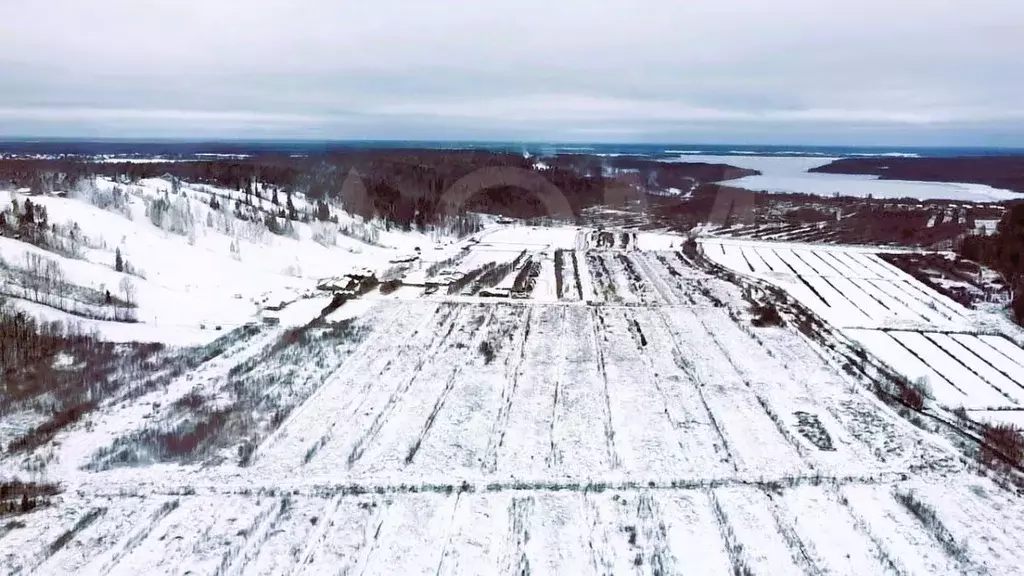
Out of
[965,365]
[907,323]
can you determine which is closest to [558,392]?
[965,365]

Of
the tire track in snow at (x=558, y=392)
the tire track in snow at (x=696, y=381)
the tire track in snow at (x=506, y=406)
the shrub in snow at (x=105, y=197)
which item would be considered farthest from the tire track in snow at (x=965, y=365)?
the shrub in snow at (x=105, y=197)

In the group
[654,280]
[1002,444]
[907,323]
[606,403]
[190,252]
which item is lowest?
[1002,444]

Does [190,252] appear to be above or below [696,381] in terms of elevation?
above

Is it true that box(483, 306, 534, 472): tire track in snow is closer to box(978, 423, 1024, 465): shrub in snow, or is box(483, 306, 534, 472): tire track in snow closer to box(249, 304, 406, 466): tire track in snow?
box(249, 304, 406, 466): tire track in snow

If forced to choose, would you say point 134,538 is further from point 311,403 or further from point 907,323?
point 907,323

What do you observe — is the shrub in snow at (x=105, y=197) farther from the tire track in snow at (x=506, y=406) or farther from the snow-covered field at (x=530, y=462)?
the tire track in snow at (x=506, y=406)

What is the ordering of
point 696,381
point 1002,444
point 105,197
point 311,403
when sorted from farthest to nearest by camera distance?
point 105,197 → point 696,381 → point 311,403 → point 1002,444

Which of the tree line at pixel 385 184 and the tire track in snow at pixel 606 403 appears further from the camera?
the tree line at pixel 385 184

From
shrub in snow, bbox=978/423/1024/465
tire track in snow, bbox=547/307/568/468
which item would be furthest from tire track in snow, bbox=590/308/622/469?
shrub in snow, bbox=978/423/1024/465

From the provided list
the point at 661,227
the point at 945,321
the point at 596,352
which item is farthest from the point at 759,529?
the point at 661,227
